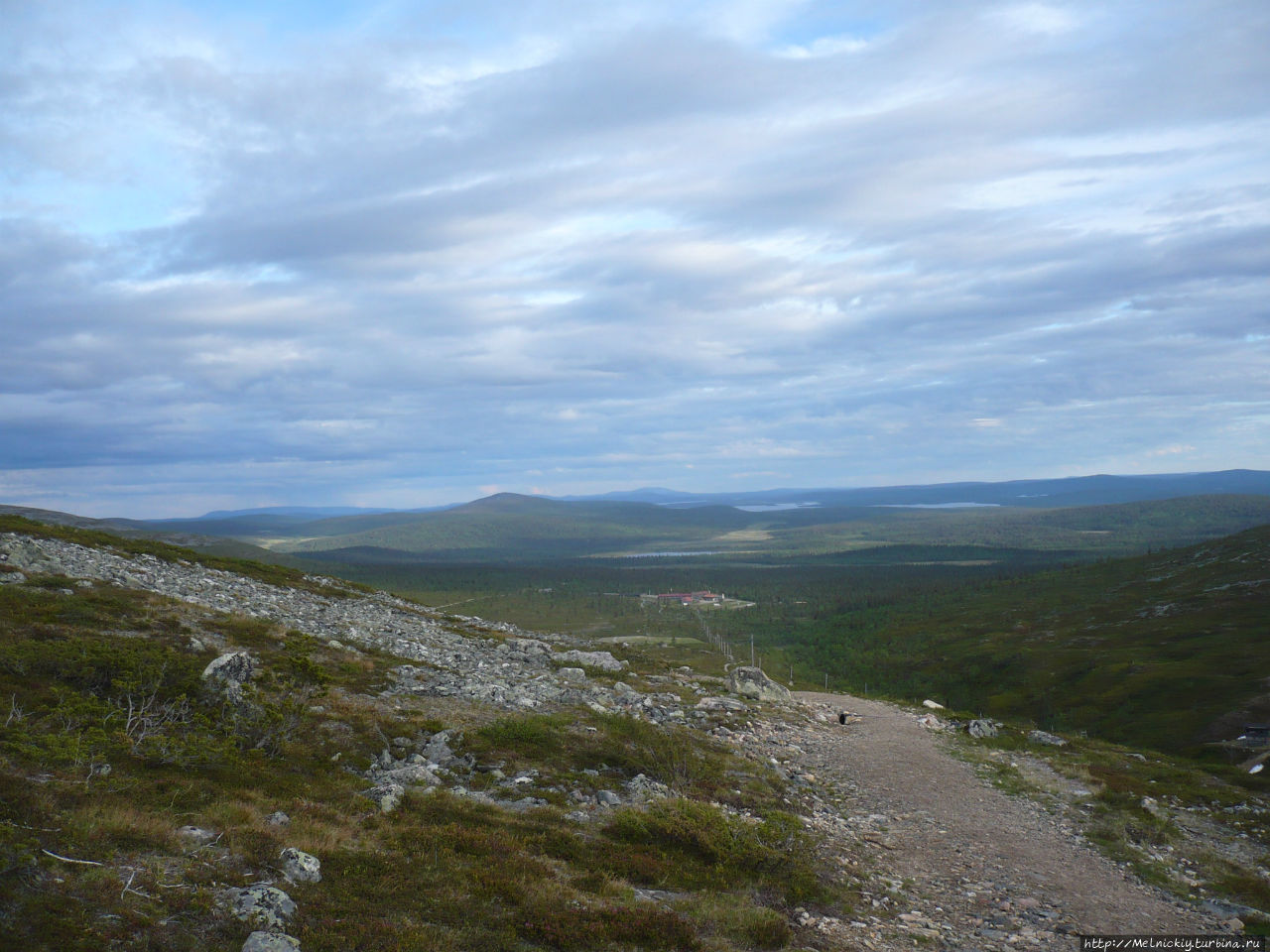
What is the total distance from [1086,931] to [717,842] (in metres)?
8.72

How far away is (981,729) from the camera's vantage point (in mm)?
38375

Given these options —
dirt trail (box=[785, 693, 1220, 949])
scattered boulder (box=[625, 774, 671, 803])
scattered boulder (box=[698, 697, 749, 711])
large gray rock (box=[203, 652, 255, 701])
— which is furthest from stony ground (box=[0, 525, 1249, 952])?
large gray rock (box=[203, 652, 255, 701])

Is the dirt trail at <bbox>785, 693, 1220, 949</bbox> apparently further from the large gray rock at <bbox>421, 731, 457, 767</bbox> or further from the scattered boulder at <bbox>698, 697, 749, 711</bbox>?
the large gray rock at <bbox>421, 731, 457, 767</bbox>

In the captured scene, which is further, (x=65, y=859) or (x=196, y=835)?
(x=196, y=835)

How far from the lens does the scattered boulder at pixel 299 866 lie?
1095 cm

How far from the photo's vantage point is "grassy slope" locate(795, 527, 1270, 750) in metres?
64.3

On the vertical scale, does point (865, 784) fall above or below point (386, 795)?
below

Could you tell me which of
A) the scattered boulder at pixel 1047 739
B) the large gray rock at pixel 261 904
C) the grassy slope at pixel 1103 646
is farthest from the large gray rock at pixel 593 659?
the grassy slope at pixel 1103 646

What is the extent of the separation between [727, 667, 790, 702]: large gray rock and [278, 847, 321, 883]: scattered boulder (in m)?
34.8

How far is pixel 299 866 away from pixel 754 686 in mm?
36330

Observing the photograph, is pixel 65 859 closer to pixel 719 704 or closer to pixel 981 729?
pixel 719 704

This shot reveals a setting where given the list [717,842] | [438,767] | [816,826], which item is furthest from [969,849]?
[438,767]

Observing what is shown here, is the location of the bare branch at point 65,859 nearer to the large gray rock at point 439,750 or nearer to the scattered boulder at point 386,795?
the scattered boulder at point 386,795

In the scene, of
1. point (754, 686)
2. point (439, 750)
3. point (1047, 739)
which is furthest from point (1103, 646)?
point (439, 750)
